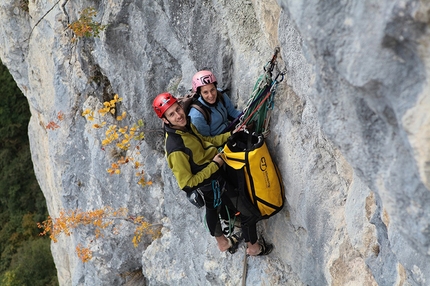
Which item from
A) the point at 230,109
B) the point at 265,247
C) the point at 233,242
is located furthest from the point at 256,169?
the point at 233,242

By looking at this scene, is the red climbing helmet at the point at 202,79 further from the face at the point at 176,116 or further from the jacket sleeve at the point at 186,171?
the jacket sleeve at the point at 186,171

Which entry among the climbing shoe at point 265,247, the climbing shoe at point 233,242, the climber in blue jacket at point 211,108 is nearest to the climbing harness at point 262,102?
the climber in blue jacket at point 211,108

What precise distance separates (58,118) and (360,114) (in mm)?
7229

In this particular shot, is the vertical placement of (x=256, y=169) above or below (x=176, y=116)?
below

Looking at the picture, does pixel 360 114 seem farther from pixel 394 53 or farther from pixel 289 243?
pixel 289 243

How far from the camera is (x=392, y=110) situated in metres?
1.88

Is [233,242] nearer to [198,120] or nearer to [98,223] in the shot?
[198,120]

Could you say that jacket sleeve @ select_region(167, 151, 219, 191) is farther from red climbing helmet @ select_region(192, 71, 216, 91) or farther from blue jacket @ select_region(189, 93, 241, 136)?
red climbing helmet @ select_region(192, 71, 216, 91)

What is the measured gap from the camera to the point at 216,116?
4.45 m

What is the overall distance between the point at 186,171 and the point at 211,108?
2.51 ft

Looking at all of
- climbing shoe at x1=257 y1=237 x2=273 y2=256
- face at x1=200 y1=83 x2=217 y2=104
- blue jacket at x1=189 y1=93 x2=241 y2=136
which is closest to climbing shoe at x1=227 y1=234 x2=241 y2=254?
climbing shoe at x1=257 y1=237 x2=273 y2=256

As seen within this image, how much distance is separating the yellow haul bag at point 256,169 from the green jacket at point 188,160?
0.22 m

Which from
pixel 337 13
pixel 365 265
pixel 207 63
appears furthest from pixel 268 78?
pixel 337 13

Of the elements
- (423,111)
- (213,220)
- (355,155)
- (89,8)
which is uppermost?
(89,8)
